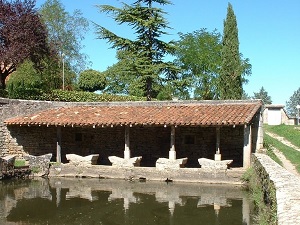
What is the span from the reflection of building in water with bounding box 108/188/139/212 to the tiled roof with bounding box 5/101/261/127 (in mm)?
3598

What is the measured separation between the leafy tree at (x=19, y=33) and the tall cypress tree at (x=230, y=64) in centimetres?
1376

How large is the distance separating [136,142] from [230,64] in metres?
12.4

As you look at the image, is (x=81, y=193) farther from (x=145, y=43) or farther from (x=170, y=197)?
(x=145, y=43)

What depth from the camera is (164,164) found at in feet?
54.4

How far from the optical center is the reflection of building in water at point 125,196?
12492mm

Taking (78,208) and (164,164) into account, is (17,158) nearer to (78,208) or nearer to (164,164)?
(164,164)

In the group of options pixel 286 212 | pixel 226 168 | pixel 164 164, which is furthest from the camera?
pixel 164 164

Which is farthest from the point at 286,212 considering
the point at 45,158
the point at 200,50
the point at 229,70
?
the point at 200,50

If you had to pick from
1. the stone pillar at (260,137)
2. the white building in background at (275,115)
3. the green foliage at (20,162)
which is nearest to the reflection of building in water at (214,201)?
the stone pillar at (260,137)

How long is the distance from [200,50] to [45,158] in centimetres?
2047

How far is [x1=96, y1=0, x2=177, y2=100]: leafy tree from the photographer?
2705 centimetres

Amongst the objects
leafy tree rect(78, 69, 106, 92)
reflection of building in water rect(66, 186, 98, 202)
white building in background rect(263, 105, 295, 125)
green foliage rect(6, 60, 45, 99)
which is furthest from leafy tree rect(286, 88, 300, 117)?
reflection of building in water rect(66, 186, 98, 202)

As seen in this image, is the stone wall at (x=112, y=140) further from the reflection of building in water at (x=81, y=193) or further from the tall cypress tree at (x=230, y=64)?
the tall cypress tree at (x=230, y=64)

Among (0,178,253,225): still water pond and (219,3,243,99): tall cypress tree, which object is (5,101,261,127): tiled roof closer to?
(0,178,253,225): still water pond
